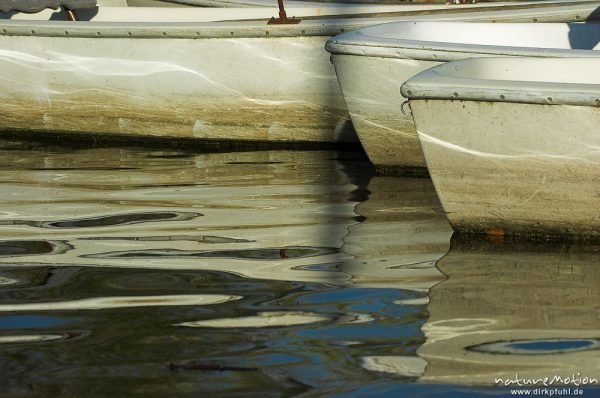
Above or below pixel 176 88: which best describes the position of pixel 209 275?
below

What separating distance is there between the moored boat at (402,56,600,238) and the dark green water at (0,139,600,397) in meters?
0.14

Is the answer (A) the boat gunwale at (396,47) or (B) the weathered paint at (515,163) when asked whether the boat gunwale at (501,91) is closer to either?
(B) the weathered paint at (515,163)

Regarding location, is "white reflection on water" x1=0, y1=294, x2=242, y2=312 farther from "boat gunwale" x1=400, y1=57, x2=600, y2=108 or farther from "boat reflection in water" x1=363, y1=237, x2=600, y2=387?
"boat gunwale" x1=400, y1=57, x2=600, y2=108

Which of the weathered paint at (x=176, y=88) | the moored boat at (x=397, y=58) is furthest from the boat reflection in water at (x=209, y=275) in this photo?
the weathered paint at (x=176, y=88)

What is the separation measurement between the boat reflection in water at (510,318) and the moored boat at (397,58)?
1493 mm

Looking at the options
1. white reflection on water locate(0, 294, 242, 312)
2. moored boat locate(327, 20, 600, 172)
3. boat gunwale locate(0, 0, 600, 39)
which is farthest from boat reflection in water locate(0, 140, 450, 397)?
boat gunwale locate(0, 0, 600, 39)

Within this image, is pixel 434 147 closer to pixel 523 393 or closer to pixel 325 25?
pixel 523 393

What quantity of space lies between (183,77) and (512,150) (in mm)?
3602

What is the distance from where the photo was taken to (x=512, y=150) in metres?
5.71

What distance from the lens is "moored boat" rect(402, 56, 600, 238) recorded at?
5.62 m

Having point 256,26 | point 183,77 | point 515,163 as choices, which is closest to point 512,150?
point 515,163

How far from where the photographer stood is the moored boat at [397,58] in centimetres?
728

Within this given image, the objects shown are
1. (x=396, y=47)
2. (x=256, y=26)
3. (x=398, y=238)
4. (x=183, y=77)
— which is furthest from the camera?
(x=183, y=77)

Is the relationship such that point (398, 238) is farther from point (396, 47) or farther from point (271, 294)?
point (396, 47)
